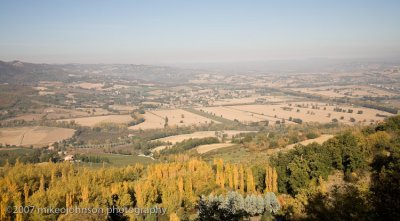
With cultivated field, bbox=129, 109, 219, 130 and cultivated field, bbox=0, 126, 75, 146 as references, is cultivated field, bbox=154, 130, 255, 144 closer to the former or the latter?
cultivated field, bbox=129, 109, 219, 130

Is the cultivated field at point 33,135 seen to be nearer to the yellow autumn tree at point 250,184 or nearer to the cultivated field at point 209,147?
the cultivated field at point 209,147

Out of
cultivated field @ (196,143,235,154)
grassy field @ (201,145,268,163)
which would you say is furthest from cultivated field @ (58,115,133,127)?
grassy field @ (201,145,268,163)

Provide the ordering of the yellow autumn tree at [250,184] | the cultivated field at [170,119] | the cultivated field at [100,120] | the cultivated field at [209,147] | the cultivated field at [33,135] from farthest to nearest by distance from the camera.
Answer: the cultivated field at [100,120] → the cultivated field at [170,119] → the cultivated field at [33,135] → the cultivated field at [209,147] → the yellow autumn tree at [250,184]

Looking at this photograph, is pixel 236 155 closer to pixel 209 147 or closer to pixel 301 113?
pixel 209 147

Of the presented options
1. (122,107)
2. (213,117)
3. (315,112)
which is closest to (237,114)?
(213,117)

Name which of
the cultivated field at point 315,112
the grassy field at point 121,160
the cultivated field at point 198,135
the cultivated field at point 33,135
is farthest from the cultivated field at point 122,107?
the grassy field at point 121,160
